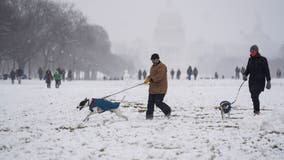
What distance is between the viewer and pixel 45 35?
62.5 m

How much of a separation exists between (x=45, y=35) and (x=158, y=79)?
51470mm

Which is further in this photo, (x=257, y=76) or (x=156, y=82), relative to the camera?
(x=156, y=82)

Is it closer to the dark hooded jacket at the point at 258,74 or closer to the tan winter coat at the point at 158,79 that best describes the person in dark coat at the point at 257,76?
the dark hooded jacket at the point at 258,74

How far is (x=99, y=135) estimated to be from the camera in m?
11.1

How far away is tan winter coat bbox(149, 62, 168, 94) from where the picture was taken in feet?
44.4

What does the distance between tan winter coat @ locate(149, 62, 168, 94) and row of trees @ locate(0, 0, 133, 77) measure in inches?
1783

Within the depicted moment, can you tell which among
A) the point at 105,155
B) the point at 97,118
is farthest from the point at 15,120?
the point at 105,155

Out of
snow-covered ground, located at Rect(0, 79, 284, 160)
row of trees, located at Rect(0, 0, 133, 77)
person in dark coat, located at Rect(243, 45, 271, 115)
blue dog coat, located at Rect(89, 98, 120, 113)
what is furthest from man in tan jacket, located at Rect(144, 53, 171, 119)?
row of trees, located at Rect(0, 0, 133, 77)

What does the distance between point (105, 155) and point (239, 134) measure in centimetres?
351

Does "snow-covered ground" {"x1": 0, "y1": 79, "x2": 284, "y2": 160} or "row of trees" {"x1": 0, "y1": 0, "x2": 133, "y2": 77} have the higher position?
"row of trees" {"x1": 0, "y1": 0, "x2": 133, "y2": 77}

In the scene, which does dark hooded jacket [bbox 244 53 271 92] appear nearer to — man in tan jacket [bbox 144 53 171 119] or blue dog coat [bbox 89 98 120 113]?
man in tan jacket [bbox 144 53 171 119]

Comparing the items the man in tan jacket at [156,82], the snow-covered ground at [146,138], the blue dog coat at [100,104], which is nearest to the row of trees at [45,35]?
the snow-covered ground at [146,138]

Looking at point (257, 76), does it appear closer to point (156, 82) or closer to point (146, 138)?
point (156, 82)

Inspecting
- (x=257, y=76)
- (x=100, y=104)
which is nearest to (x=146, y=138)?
(x=100, y=104)
